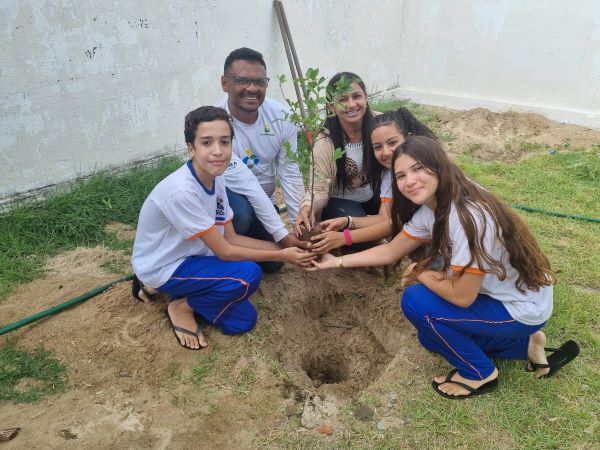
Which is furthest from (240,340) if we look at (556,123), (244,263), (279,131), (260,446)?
(556,123)

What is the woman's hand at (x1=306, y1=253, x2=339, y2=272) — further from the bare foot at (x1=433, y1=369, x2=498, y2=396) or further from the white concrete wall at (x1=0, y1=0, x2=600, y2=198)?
the white concrete wall at (x1=0, y1=0, x2=600, y2=198)

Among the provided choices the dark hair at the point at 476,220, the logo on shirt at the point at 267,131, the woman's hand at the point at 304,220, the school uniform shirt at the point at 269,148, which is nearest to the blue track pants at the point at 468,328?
the dark hair at the point at 476,220

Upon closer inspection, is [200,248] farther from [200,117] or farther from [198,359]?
[200,117]

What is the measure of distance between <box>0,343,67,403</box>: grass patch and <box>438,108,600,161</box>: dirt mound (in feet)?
15.3

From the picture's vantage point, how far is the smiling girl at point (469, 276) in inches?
72.5

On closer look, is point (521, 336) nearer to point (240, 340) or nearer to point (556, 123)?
point (240, 340)

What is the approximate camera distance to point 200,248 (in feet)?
7.91

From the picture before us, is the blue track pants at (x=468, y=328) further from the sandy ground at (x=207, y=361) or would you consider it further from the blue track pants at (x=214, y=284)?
the blue track pants at (x=214, y=284)

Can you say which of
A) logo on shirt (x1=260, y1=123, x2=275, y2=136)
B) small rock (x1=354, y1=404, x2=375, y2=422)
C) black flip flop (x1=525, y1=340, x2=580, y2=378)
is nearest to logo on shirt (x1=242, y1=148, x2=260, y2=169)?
logo on shirt (x1=260, y1=123, x2=275, y2=136)

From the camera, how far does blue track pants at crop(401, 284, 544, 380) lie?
201 cm

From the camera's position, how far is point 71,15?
3467 millimetres

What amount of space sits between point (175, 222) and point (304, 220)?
88 cm

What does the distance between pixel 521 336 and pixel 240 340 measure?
1393 mm

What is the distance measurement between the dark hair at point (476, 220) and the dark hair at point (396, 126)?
43cm
